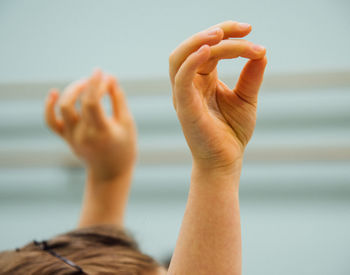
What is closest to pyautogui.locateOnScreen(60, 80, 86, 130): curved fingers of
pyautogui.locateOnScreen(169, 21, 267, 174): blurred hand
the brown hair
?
the brown hair

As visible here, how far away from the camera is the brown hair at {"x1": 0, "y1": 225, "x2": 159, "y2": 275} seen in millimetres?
323

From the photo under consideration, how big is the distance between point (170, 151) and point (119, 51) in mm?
227

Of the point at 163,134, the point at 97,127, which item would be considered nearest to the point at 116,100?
the point at 97,127

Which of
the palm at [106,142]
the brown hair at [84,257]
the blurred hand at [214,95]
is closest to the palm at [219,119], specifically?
the blurred hand at [214,95]

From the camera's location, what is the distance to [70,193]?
890mm

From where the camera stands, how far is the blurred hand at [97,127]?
480 mm

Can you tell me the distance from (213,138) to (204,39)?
7 cm

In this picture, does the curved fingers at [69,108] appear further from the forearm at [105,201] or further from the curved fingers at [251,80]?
the curved fingers at [251,80]

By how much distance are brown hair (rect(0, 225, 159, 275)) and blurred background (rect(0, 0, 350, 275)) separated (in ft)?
0.80

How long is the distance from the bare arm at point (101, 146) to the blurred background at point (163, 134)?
152 millimetres

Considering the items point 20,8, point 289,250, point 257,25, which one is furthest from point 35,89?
point 289,250

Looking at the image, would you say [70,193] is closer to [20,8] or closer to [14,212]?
[14,212]

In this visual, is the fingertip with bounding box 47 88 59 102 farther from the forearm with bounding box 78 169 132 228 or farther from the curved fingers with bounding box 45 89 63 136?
the forearm with bounding box 78 169 132 228

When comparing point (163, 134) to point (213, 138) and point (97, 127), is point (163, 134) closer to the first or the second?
point (97, 127)
